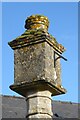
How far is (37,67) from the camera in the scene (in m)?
7.27

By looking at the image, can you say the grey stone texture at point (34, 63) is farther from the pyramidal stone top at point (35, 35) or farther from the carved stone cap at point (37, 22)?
the carved stone cap at point (37, 22)

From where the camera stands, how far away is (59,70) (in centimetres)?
765

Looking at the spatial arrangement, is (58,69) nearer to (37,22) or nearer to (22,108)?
(37,22)

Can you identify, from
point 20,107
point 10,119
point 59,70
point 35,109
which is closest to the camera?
point 35,109

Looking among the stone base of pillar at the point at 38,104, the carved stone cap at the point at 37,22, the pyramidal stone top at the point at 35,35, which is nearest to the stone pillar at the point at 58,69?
the pyramidal stone top at the point at 35,35

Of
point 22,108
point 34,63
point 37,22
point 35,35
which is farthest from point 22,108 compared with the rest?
point 34,63

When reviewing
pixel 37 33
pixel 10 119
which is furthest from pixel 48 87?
pixel 10 119

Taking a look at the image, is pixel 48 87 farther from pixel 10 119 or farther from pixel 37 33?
pixel 10 119

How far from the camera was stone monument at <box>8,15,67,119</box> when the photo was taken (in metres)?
7.16

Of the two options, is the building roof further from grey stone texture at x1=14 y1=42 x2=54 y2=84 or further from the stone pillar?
grey stone texture at x1=14 y1=42 x2=54 y2=84

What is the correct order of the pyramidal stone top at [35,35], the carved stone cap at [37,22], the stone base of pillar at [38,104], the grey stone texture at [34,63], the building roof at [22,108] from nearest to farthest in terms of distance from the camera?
1. the stone base of pillar at [38,104]
2. the grey stone texture at [34,63]
3. the pyramidal stone top at [35,35]
4. the carved stone cap at [37,22]
5. the building roof at [22,108]

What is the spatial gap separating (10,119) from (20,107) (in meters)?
1.38

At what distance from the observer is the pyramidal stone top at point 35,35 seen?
7438 mm

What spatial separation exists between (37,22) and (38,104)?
1.21 m
